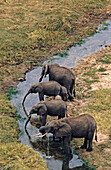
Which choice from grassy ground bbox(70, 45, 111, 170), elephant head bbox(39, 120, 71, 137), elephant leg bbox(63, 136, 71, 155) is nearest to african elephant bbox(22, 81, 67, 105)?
grassy ground bbox(70, 45, 111, 170)

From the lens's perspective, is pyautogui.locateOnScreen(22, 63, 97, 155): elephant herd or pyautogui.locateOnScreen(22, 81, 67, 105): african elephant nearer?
pyautogui.locateOnScreen(22, 63, 97, 155): elephant herd

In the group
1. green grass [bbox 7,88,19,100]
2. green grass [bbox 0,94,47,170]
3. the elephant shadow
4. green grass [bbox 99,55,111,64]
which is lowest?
the elephant shadow

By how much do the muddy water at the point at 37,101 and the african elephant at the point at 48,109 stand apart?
2.79ft

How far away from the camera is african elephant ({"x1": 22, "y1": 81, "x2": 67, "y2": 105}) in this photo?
17.5 metres

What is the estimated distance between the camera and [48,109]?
632 inches

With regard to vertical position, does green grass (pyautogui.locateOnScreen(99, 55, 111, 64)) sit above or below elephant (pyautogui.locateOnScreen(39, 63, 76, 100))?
below

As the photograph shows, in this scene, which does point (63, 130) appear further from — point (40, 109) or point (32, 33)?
point (32, 33)

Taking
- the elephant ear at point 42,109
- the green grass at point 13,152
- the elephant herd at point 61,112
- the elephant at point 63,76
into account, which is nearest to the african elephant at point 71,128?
the elephant herd at point 61,112

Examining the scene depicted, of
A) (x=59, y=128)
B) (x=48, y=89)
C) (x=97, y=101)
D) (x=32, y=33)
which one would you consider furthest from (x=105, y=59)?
(x=59, y=128)

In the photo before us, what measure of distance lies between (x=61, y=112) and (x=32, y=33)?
33.7 ft

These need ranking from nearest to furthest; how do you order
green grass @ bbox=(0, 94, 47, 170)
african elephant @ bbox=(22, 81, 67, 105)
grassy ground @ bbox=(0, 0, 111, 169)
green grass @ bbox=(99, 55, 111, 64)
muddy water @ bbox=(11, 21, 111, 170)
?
1. green grass @ bbox=(0, 94, 47, 170)
2. muddy water @ bbox=(11, 21, 111, 170)
3. grassy ground @ bbox=(0, 0, 111, 169)
4. african elephant @ bbox=(22, 81, 67, 105)
5. green grass @ bbox=(99, 55, 111, 64)

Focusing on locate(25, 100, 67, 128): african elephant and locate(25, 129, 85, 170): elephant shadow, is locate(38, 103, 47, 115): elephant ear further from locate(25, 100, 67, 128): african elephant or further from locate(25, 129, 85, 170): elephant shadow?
locate(25, 129, 85, 170): elephant shadow

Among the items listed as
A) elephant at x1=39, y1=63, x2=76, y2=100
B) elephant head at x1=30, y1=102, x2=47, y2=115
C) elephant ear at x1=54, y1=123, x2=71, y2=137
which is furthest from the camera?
elephant at x1=39, y1=63, x2=76, y2=100

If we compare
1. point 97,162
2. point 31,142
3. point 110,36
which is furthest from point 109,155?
point 110,36
